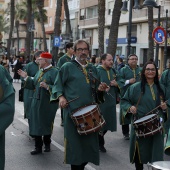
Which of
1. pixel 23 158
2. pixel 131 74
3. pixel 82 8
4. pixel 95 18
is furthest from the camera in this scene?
pixel 82 8

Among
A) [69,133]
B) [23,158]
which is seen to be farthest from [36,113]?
[69,133]

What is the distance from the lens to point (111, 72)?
9.98 m

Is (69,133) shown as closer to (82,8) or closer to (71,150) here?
(71,150)

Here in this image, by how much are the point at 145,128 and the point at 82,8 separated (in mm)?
47686

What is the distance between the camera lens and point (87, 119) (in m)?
6.16

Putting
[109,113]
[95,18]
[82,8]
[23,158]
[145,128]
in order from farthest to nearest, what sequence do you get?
[82,8] → [95,18] → [109,113] → [23,158] → [145,128]

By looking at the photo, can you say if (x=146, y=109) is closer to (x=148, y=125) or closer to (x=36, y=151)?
(x=148, y=125)

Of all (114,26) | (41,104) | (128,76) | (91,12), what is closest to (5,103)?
(41,104)

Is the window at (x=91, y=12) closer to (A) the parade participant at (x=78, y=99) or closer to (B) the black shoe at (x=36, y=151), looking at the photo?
(B) the black shoe at (x=36, y=151)

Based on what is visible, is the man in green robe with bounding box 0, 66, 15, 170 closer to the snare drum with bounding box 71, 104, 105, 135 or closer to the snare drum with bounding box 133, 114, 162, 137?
the snare drum with bounding box 71, 104, 105, 135

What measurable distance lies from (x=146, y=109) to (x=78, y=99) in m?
0.99

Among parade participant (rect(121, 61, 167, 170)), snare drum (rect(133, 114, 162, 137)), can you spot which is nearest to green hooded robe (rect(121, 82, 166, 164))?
parade participant (rect(121, 61, 167, 170))

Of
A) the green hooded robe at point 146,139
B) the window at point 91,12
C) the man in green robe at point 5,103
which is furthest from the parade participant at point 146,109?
the window at point 91,12

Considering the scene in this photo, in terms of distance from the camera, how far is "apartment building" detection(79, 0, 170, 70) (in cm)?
3797
